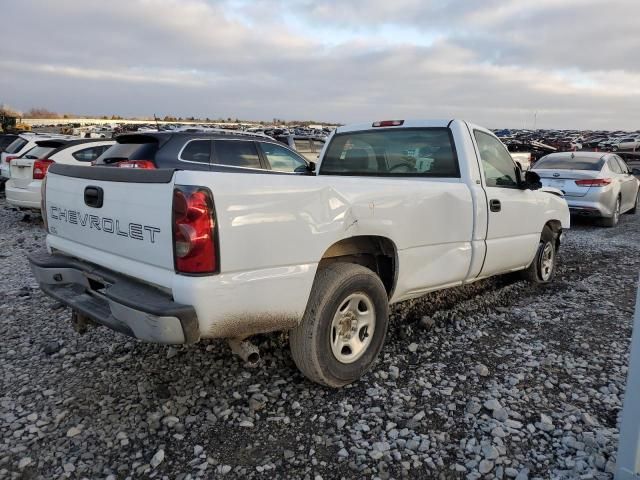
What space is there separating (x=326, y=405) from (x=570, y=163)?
32.5 feet

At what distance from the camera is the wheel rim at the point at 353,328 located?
330 cm

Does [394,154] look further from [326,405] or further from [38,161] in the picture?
[38,161]

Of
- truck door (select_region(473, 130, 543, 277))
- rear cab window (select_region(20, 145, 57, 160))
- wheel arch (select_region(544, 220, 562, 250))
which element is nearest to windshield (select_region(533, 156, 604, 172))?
wheel arch (select_region(544, 220, 562, 250))

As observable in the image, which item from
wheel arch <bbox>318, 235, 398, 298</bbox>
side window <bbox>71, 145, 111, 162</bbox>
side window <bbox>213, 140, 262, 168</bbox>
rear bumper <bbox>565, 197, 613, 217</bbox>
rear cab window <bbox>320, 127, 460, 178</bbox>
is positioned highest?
rear cab window <bbox>320, 127, 460, 178</bbox>

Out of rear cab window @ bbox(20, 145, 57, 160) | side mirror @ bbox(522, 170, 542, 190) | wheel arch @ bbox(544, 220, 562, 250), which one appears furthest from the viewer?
rear cab window @ bbox(20, 145, 57, 160)

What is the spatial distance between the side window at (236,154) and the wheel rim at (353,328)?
5.32 m

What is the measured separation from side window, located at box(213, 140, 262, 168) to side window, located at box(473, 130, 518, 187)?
4.59 metres

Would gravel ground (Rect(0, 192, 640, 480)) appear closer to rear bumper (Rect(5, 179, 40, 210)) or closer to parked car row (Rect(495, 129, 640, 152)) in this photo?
rear bumper (Rect(5, 179, 40, 210))

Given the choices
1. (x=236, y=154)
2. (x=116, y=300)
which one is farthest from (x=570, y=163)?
(x=116, y=300)

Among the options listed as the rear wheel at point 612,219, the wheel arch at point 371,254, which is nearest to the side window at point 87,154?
the wheel arch at point 371,254

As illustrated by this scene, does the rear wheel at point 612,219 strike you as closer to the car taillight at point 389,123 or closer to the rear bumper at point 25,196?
the car taillight at point 389,123

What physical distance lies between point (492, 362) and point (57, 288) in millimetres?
3205

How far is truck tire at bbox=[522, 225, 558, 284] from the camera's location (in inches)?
226

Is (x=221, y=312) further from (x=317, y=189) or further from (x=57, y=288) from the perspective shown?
(x=57, y=288)
